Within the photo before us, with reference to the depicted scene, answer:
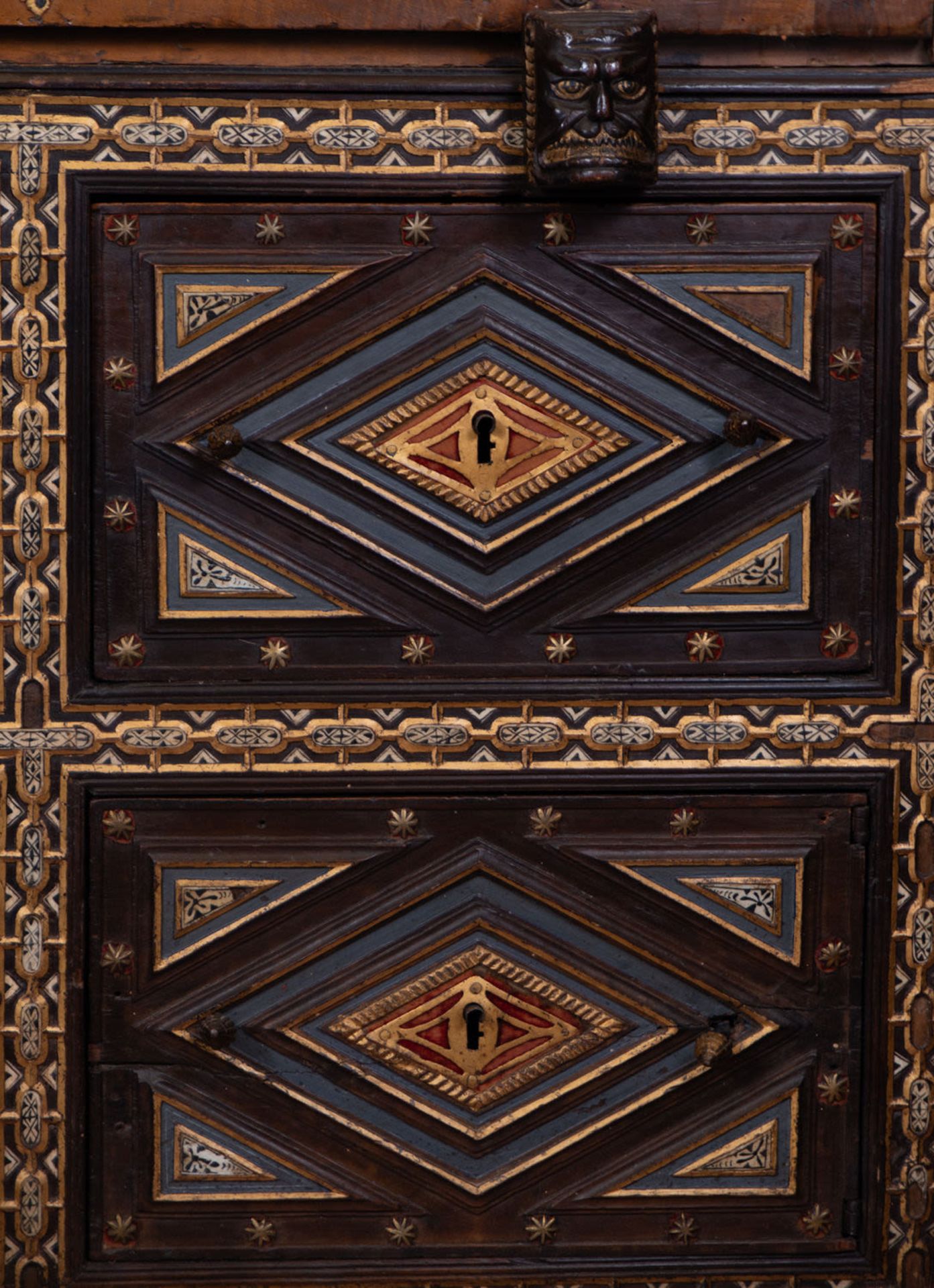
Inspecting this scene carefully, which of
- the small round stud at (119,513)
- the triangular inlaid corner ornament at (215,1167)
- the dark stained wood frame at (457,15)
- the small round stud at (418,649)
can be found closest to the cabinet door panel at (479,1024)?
the triangular inlaid corner ornament at (215,1167)

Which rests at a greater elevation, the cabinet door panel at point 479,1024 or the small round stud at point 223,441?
the small round stud at point 223,441

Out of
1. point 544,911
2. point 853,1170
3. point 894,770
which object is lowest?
point 853,1170

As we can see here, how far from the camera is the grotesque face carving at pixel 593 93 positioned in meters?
1.66

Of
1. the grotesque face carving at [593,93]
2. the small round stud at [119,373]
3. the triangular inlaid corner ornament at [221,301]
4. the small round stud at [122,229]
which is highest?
the grotesque face carving at [593,93]

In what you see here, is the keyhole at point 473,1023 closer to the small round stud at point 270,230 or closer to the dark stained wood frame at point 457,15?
the small round stud at point 270,230

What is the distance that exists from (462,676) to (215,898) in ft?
1.58

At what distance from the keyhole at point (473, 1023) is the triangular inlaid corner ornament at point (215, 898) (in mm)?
279

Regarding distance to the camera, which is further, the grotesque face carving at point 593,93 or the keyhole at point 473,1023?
the keyhole at point 473,1023

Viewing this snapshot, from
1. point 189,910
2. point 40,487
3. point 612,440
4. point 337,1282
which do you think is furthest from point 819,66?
point 337,1282

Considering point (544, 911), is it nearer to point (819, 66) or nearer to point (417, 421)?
point (417, 421)

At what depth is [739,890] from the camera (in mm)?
1825

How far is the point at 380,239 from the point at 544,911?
990 millimetres

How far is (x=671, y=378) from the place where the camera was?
5.86ft

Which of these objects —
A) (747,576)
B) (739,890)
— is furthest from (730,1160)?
(747,576)
